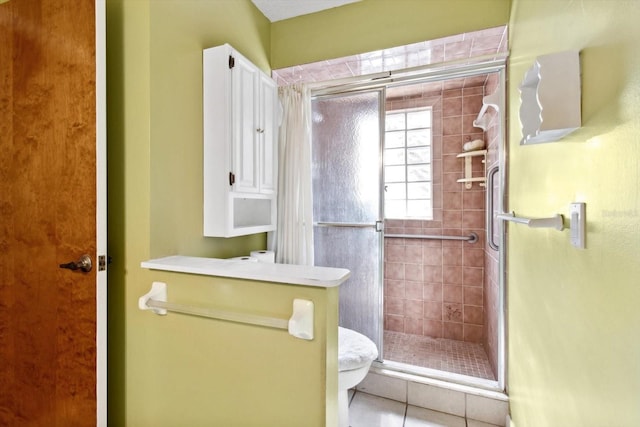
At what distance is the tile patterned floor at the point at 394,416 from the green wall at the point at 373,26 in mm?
2249

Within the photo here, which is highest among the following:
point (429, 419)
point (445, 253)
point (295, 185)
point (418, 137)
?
point (418, 137)

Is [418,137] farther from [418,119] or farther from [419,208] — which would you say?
[419,208]

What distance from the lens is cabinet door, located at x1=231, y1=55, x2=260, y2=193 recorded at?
163 centimetres

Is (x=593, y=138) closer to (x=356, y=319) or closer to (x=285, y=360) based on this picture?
(x=285, y=360)

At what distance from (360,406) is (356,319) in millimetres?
525

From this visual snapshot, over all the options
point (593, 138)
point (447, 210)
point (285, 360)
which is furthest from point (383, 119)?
point (285, 360)

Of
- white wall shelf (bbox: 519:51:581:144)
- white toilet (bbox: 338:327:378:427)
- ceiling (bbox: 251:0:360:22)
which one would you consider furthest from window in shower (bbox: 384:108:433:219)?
white wall shelf (bbox: 519:51:581:144)

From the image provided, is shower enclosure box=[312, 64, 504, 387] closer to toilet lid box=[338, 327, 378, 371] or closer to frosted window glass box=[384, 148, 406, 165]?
frosted window glass box=[384, 148, 406, 165]

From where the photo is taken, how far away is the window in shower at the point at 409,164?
299cm

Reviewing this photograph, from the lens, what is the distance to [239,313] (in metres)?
1.13

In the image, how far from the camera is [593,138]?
763mm

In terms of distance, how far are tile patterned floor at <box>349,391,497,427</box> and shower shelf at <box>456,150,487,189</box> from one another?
179 centimetres

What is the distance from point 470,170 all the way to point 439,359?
5.27ft

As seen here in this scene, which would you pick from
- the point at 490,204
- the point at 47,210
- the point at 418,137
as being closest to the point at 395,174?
the point at 418,137
